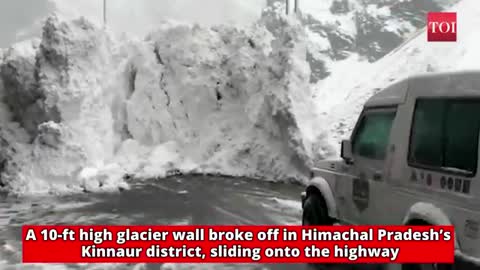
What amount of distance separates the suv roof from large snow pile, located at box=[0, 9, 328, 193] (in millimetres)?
8210

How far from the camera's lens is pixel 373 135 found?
523 cm

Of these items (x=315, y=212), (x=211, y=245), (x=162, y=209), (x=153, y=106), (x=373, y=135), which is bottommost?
(x=162, y=209)

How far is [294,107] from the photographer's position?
13727 mm

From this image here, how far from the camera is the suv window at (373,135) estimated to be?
4992 millimetres

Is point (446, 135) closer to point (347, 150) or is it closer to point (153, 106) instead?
point (347, 150)

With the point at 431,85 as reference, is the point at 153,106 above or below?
below

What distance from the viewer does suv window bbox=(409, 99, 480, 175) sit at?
12.4 ft

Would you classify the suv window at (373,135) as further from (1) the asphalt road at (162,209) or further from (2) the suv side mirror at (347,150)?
(1) the asphalt road at (162,209)

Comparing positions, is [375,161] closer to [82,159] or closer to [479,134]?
[479,134]

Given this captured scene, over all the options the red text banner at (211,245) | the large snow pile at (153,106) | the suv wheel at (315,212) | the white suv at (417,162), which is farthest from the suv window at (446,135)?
the large snow pile at (153,106)

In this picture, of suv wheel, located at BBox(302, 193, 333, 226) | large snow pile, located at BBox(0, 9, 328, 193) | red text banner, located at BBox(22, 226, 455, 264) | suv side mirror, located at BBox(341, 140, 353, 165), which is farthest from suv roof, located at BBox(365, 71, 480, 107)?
large snow pile, located at BBox(0, 9, 328, 193)

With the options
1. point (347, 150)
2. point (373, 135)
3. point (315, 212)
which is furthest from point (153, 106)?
point (373, 135)

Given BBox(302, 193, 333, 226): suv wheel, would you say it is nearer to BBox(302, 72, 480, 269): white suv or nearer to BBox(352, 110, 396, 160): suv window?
BBox(302, 72, 480, 269): white suv

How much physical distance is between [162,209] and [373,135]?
5.22 meters
